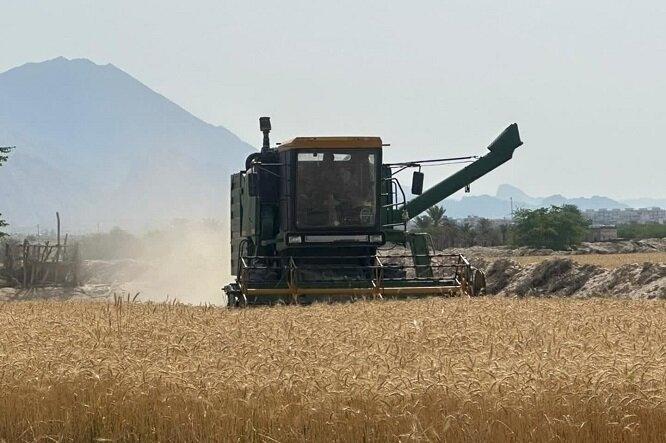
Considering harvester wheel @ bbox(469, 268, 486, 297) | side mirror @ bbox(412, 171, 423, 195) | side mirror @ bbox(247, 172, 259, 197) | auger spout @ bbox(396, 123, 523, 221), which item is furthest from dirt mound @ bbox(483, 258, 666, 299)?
side mirror @ bbox(247, 172, 259, 197)

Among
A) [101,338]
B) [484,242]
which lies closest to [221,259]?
[101,338]

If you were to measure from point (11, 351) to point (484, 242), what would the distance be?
83909mm

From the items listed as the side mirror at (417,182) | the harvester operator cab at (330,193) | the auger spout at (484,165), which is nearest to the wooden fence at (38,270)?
the auger spout at (484,165)

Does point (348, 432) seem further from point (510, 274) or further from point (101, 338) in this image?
point (510, 274)

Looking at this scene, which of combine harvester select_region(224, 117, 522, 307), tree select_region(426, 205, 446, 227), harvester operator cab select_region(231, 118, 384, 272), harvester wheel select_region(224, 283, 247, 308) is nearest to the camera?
harvester wheel select_region(224, 283, 247, 308)

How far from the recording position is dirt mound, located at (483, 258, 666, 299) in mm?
29795

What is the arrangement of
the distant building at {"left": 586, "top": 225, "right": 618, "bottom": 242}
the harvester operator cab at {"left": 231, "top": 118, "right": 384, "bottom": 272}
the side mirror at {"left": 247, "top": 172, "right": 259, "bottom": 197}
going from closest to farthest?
the side mirror at {"left": 247, "top": 172, "right": 259, "bottom": 197}, the harvester operator cab at {"left": 231, "top": 118, "right": 384, "bottom": 272}, the distant building at {"left": 586, "top": 225, "right": 618, "bottom": 242}

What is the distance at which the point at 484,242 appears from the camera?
304ft

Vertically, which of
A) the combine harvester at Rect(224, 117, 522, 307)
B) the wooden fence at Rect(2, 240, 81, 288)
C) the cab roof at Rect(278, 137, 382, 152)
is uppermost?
the cab roof at Rect(278, 137, 382, 152)

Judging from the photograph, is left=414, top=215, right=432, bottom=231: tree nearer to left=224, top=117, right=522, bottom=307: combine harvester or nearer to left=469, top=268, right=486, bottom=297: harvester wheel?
left=224, top=117, right=522, bottom=307: combine harvester

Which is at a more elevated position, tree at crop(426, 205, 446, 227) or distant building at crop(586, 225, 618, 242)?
tree at crop(426, 205, 446, 227)

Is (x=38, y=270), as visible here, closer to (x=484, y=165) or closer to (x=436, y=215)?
(x=484, y=165)

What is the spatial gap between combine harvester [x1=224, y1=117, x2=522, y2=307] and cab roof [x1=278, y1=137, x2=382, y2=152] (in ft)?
0.06

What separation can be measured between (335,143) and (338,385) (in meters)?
12.8
